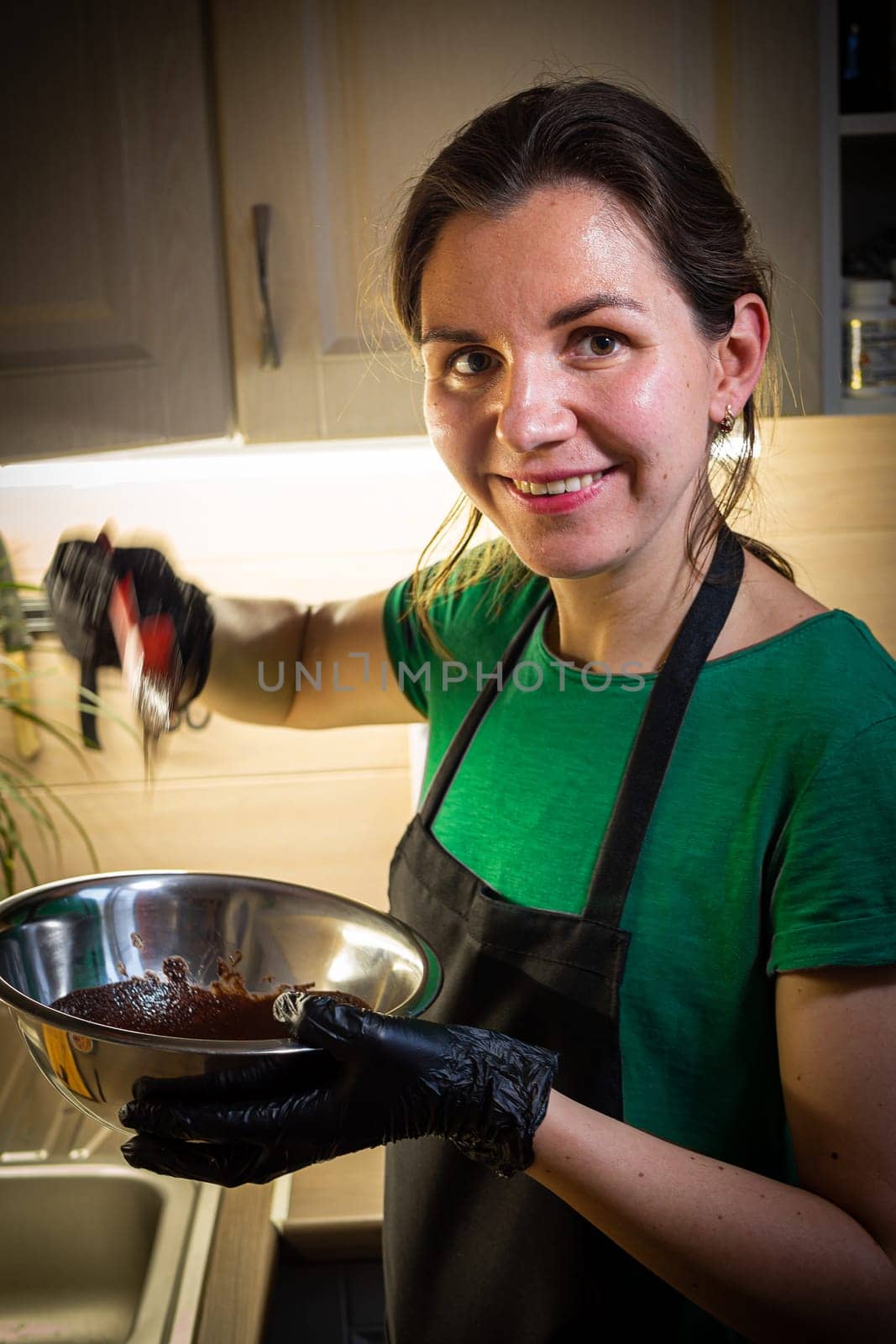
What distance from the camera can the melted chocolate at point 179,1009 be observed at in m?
0.82

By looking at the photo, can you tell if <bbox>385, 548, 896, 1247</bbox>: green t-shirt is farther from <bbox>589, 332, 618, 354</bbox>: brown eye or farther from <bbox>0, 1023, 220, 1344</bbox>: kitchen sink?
<bbox>0, 1023, 220, 1344</bbox>: kitchen sink

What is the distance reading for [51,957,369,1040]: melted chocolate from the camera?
823 millimetres

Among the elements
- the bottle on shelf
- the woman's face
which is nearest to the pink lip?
the woman's face

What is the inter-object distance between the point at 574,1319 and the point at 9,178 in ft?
3.95

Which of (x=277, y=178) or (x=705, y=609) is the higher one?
(x=277, y=178)

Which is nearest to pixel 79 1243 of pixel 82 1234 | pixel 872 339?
pixel 82 1234

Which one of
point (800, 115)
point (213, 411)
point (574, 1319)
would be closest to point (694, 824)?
point (574, 1319)

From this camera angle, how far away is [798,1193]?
0.74 meters

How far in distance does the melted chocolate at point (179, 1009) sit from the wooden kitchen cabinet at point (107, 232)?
65 cm

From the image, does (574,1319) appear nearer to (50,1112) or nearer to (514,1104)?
(514,1104)

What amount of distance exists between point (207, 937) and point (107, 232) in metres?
0.78

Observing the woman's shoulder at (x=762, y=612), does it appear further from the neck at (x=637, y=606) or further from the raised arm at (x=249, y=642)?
the raised arm at (x=249, y=642)

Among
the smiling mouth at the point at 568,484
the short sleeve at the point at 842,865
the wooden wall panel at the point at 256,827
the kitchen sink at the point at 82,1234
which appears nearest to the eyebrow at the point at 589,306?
the smiling mouth at the point at 568,484

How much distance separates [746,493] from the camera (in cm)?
114
